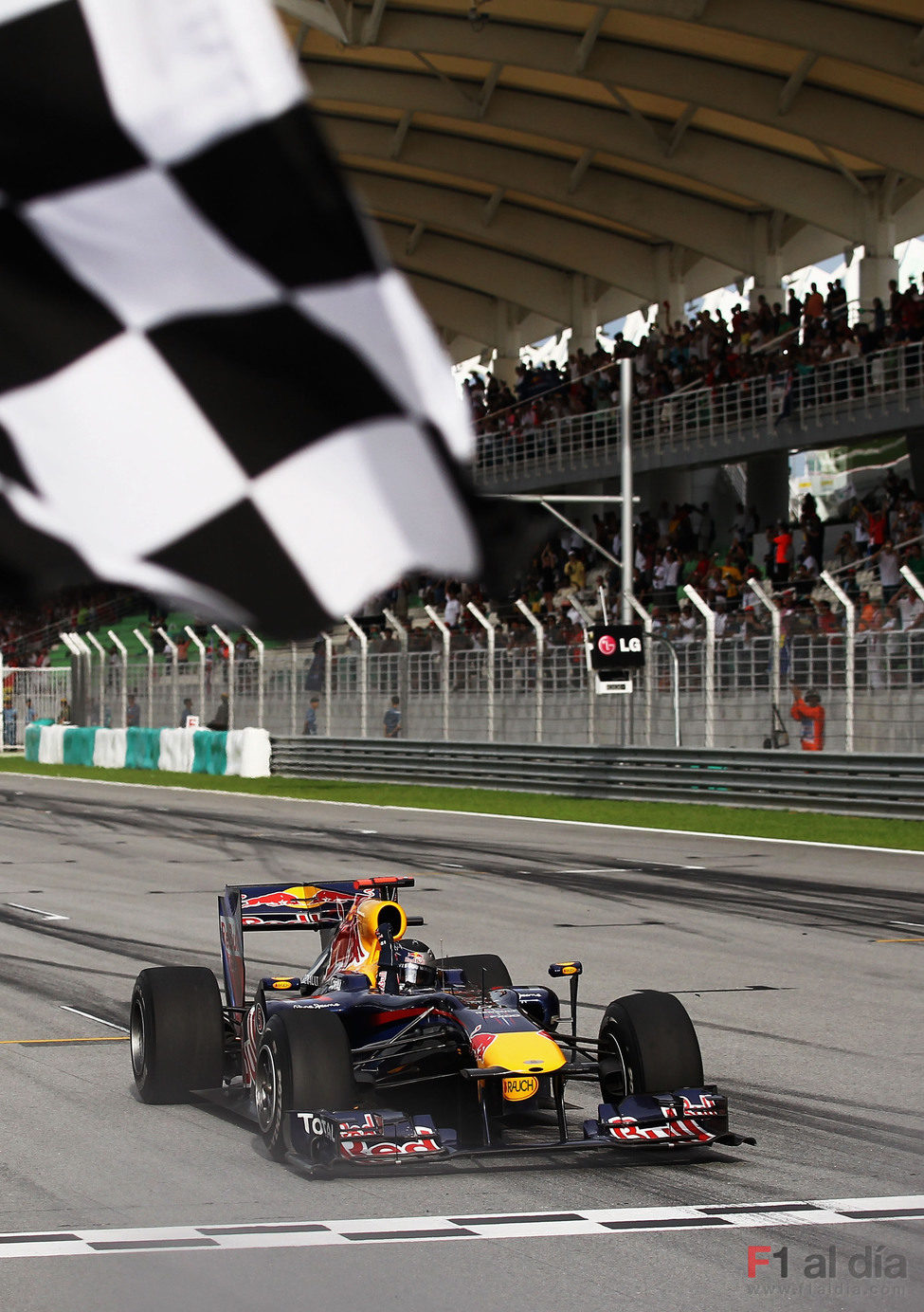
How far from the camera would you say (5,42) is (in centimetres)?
145

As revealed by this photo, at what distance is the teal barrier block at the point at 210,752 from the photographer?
34.2m

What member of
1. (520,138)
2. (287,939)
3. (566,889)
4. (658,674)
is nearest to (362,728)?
(658,674)

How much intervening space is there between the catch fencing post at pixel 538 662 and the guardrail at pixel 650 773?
0.43 metres

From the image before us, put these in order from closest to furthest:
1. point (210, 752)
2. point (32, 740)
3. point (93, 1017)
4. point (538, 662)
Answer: point (93, 1017) → point (538, 662) → point (210, 752) → point (32, 740)

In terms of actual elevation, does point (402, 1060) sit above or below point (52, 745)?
below

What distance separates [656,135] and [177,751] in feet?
47.9

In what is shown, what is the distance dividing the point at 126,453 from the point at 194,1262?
3.96 m

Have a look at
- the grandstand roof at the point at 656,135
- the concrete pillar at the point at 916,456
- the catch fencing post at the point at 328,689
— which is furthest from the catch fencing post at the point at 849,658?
the catch fencing post at the point at 328,689

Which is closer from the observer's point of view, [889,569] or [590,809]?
[590,809]

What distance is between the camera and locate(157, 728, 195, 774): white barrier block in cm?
3538

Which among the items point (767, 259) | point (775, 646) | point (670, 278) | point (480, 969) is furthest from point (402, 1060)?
point (670, 278)

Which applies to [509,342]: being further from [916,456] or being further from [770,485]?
[916,456]

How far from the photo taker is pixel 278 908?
305 inches

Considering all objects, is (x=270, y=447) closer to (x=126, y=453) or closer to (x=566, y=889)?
(x=126, y=453)
